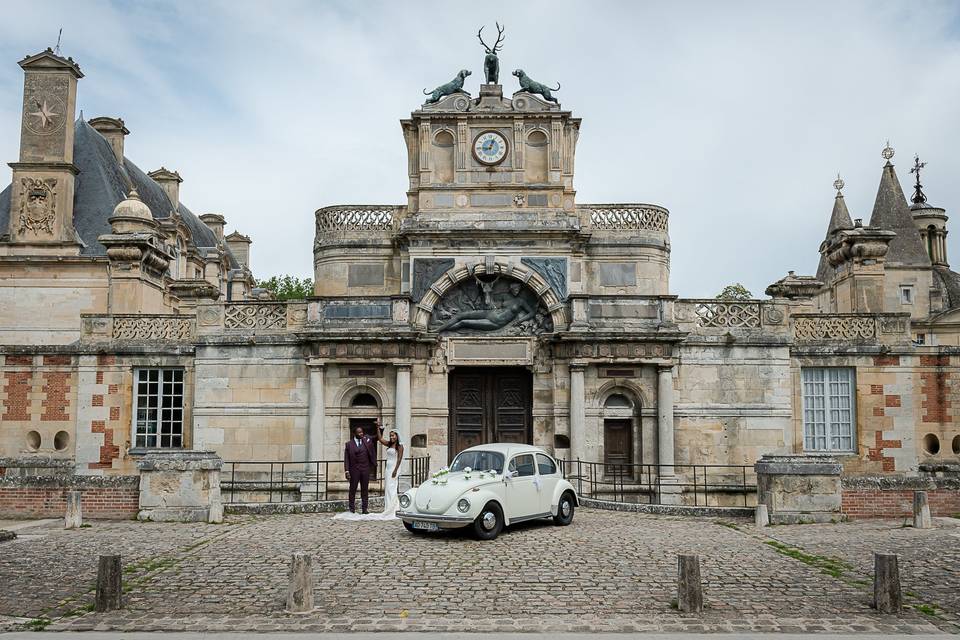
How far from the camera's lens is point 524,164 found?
2394 centimetres

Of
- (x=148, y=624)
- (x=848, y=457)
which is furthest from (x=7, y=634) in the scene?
(x=848, y=457)

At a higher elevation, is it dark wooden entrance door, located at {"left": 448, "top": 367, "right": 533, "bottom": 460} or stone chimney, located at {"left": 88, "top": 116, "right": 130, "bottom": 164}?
stone chimney, located at {"left": 88, "top": 116, "right": 130, "bottom": 164}

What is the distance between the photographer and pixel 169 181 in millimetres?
→ 45406

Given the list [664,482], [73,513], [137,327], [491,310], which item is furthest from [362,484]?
[137,327]

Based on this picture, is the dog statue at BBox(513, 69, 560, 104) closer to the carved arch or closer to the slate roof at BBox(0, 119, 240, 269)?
the carved arch

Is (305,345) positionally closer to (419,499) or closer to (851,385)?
(419,499)

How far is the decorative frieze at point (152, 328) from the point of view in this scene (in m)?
22.9

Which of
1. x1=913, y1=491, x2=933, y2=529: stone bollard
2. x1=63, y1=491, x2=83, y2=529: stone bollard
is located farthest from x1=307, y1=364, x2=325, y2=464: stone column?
x1=913, y1=491, x2=933, y2=529: stone bollard

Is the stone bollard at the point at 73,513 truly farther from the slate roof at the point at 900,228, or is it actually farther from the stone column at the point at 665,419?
the slate roof at the point at 900,228

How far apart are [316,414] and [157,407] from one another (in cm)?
443

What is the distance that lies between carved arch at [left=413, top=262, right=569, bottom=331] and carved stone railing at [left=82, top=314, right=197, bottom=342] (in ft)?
19.8

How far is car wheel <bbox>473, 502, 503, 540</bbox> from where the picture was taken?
13.6 m

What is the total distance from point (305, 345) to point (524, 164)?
7679 mm

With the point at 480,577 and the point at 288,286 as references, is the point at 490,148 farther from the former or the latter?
the point at 288,286
